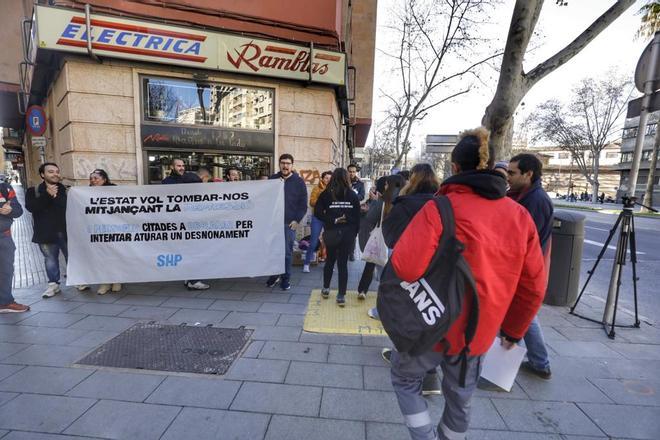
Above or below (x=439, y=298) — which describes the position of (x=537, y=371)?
below

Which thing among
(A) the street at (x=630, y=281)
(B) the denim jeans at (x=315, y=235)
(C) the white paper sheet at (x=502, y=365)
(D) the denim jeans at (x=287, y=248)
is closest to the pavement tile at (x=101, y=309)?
(D) the denim jeans at (x=287, y=248)

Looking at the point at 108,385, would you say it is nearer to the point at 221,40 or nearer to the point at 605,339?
the point at 605,339

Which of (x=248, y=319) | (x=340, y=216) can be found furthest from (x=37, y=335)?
(x=340, y=216)

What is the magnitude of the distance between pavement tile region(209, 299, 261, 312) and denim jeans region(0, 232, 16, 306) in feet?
7.83

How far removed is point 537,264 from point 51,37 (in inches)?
280

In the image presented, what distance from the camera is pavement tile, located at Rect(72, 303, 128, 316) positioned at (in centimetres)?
418

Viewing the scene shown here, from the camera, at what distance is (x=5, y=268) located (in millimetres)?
4070

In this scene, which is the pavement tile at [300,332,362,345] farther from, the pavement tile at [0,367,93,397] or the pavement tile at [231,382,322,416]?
the pavement tile at [0,367,93,397]

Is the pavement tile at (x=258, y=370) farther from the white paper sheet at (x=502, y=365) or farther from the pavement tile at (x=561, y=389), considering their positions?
the pavement tile at (x=561, y=389)

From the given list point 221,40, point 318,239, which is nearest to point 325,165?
point 318,239

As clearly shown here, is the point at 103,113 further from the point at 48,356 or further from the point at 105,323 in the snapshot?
the point at 48,356

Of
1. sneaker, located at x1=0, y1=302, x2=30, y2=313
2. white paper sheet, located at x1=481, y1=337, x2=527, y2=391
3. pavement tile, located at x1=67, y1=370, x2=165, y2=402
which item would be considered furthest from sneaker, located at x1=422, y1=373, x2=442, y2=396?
sneaker, located at x1=0, y1=302, x2=30, y2=313

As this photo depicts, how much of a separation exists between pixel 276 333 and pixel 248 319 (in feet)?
1.76

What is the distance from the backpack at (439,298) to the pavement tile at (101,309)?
400cm
